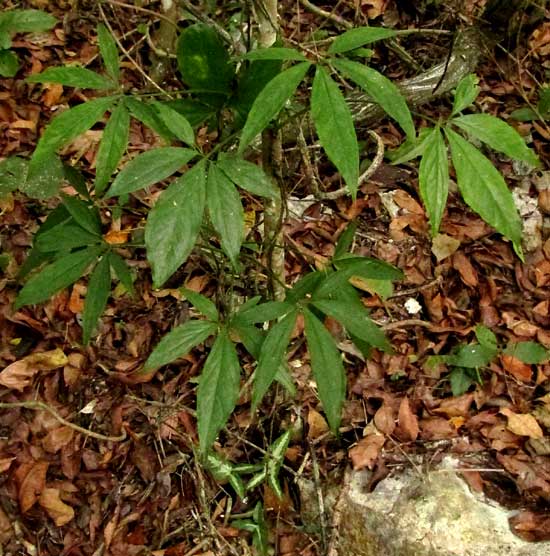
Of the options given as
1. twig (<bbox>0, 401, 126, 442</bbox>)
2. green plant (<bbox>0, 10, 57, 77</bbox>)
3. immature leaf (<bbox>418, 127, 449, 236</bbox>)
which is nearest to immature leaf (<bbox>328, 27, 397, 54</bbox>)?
immature leaf (<bbox>418, 127, 449, 236</bbox>)

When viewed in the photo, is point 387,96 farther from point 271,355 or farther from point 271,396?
point 271,396

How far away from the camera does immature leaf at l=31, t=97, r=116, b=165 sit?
120 cm

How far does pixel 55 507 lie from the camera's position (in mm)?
2123

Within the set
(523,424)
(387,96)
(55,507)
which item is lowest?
(55,507)

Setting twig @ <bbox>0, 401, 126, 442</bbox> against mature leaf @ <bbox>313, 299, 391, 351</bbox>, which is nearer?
mature leaf @ <bbox>313, 299, 391, 351</bbox>

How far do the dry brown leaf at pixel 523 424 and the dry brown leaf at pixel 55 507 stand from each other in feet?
4.82

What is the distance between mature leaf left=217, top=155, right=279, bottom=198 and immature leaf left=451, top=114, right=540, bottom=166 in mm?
378

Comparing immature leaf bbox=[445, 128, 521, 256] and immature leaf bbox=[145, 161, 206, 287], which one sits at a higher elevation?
immature leaf bbox=[445, 128, 521, 256]

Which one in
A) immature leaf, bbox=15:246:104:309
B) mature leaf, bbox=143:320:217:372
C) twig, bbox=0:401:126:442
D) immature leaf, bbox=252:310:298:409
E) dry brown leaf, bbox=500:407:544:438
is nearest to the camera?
immature leaf, bbox=252:310:298:409

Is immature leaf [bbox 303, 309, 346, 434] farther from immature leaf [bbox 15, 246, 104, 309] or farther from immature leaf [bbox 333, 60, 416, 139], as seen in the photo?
immature leaf [bbox 15, 246, 104, 309]

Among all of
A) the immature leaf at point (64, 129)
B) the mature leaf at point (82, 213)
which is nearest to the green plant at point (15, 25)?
the mature leaf at point (82, 213)

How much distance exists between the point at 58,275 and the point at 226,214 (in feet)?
1.97

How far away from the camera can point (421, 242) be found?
2.70 metres

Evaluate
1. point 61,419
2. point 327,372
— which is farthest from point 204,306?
point 61,419
